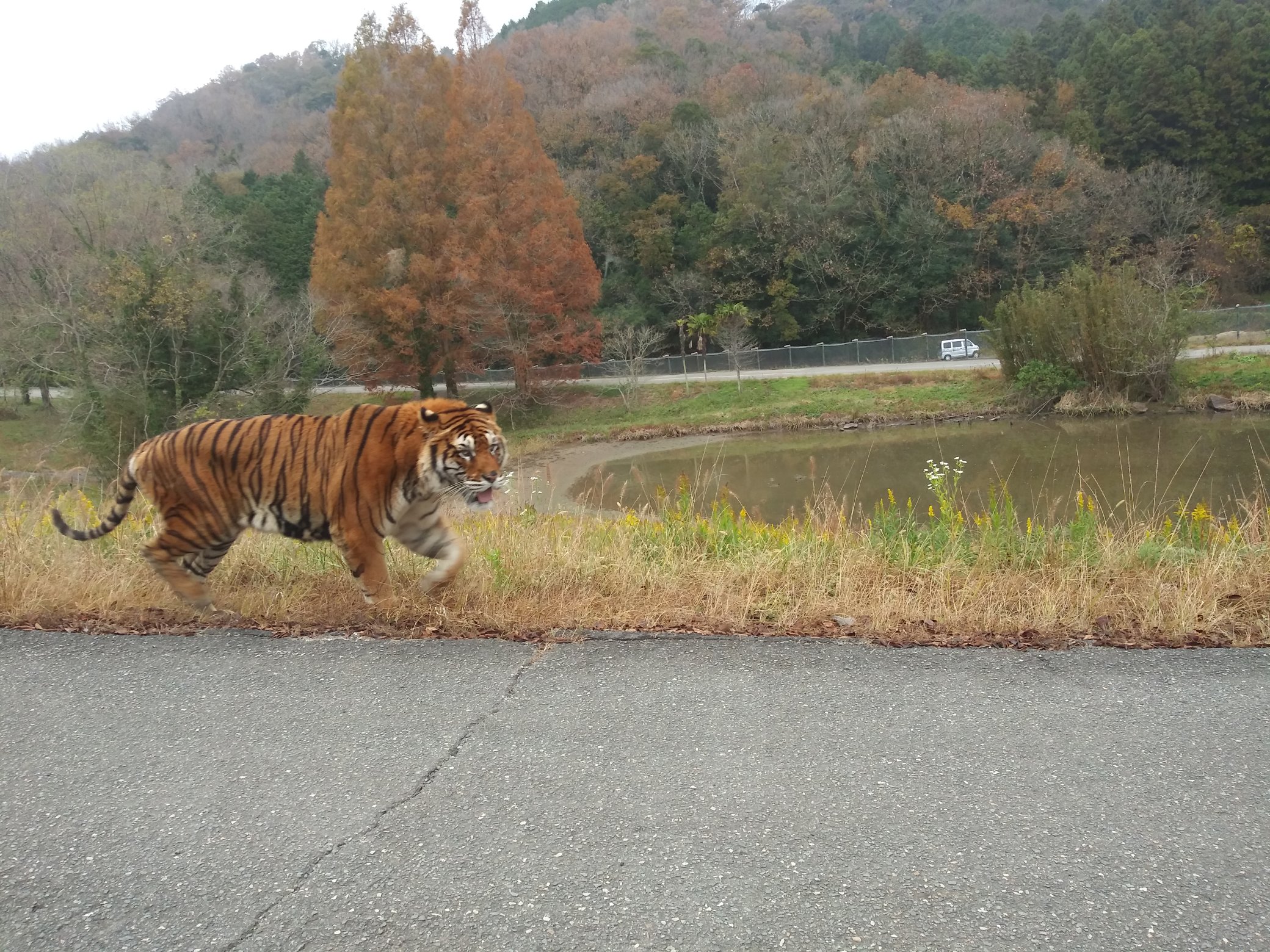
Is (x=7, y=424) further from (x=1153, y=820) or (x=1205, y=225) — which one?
(x=1205, y=225)

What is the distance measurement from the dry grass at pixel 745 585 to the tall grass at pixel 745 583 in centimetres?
1

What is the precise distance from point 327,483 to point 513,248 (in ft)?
113

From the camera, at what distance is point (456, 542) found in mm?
5703

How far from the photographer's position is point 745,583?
555 cm

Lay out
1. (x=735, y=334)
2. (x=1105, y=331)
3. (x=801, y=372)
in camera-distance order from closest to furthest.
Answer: (x=1105, y=331), (x=801, y=372), (x=735, y=334)

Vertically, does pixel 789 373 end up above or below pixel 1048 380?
above

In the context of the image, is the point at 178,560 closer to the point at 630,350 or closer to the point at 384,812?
the point at 384,812

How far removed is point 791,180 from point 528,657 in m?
50.1

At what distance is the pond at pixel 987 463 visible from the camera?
16.0m

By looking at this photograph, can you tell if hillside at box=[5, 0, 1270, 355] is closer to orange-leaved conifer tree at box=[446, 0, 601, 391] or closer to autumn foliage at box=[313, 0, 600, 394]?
orange-leaved conifer tree at box=[446, 0, 601, 391]

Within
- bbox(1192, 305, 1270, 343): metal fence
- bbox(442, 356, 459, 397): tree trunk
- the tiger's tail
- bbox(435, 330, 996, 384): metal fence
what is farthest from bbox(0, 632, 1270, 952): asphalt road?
bbox(1192, 305, 1270, 343): metal fence

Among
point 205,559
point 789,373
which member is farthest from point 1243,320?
point 205,559

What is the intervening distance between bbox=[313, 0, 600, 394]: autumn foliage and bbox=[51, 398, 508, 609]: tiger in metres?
32.3

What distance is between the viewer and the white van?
1725 inches
